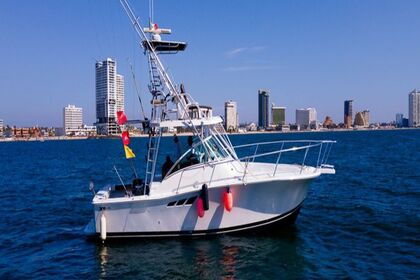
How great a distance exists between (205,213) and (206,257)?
1428 mm

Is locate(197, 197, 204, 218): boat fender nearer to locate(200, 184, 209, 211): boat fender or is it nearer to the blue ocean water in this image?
locate(200, 184, 209, 211): boat fender

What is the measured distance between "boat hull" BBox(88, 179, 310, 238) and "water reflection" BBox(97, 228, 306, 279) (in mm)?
317

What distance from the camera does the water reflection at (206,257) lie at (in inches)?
392

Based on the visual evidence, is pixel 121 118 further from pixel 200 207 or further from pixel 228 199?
pixel 228 199

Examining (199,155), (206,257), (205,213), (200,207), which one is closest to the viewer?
(206,257)

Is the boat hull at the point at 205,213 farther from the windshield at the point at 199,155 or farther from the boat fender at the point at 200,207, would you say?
the windshield at the point at 199,155

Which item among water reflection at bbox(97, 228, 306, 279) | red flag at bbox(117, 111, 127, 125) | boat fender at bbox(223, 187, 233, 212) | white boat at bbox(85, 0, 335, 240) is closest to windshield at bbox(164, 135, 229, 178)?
white boat at bbox(85, 0, 335, 240)

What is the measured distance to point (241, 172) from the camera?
12633mm

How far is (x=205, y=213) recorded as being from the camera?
11.9 m

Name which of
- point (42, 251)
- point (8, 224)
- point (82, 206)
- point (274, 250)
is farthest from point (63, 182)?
point (274, 250)

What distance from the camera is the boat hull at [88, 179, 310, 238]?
462 inches

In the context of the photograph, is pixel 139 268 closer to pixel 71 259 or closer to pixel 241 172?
pixel 71 259

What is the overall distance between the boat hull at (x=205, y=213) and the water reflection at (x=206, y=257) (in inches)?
12.5

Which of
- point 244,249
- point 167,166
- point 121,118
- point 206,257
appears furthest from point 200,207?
point 121,118
